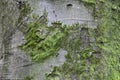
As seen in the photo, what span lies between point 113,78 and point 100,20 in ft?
0.52

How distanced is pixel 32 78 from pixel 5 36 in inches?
5.4

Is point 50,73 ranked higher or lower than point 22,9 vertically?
lower

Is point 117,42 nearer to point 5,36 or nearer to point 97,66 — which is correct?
point 97,66

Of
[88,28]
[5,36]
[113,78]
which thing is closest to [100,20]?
[88,28]

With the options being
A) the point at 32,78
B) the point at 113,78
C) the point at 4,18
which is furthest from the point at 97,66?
the point at 4,18

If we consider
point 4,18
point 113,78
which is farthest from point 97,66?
point 4,18

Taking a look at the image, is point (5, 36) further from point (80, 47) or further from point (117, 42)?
point (117, 42)

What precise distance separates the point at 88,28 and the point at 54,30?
3.5 inches

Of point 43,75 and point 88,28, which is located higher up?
point 88,28

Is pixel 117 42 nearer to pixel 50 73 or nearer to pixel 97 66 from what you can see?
pixel 97 66

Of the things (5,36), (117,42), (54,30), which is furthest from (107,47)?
(5,36)

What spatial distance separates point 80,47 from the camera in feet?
2.66

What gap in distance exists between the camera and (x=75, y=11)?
812 mm

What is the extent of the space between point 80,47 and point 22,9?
0.61 ft
